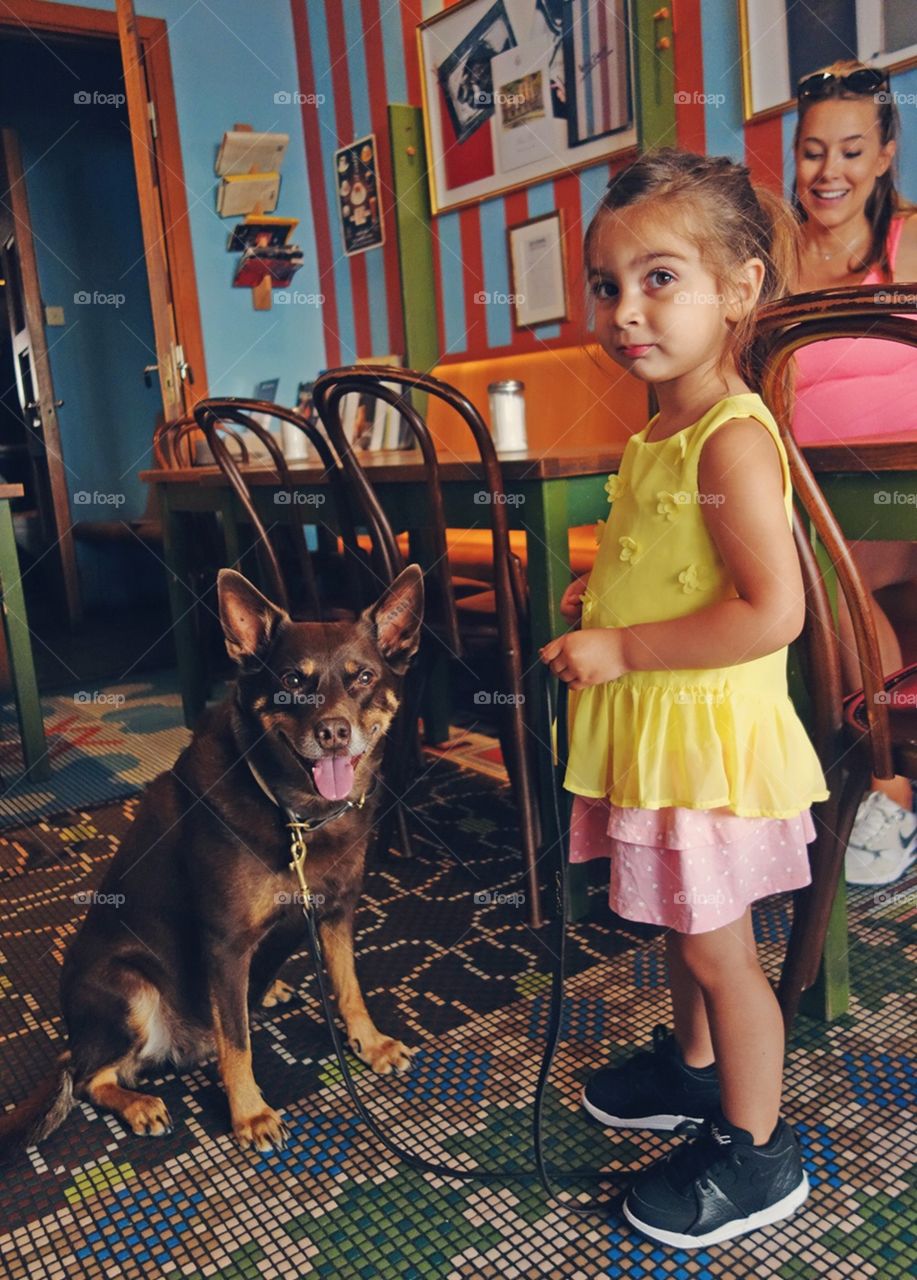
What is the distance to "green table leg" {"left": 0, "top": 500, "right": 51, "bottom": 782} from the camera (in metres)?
2.66

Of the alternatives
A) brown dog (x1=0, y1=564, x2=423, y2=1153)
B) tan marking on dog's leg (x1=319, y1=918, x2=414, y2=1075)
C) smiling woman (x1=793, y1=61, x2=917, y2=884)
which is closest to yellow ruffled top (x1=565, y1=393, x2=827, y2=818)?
brown dog (x1=0, y1=564, x2=423, y2=1153)

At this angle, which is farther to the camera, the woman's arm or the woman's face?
the woman's face

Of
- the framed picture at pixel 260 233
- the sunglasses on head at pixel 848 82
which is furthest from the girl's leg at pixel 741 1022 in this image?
the framed picture at pixel 260 233

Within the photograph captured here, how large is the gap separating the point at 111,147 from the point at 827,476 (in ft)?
18.4

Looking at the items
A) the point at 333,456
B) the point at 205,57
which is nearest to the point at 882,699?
the point at 333,456

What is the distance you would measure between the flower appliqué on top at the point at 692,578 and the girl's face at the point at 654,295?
194 millimetres

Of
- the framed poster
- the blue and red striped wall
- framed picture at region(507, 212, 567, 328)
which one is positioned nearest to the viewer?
the blue and red striped wall

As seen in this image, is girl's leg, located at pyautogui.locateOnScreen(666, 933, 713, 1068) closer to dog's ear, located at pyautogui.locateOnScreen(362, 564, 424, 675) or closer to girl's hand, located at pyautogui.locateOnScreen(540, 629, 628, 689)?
girl's hand, located at pyautogui.locateOnScreen(540, 629, 628, 689)

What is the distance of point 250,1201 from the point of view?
114 centimetres

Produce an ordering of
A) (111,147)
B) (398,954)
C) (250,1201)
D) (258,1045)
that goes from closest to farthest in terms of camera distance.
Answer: (250,1201) → (258,1045) → (398,954) → (111,147)

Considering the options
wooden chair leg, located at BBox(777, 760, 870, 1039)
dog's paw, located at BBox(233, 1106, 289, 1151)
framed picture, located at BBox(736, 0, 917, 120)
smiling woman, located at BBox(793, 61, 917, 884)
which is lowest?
dog's paw, located at BBox(233, 1106, 289, 1151)

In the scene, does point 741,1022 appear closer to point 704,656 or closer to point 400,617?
point 704,656

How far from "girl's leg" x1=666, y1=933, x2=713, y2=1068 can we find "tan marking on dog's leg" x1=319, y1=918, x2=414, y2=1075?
38cm

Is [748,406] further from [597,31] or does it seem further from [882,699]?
[597,31]
